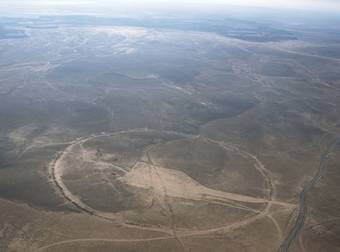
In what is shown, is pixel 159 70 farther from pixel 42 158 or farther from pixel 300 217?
pixel 300 217

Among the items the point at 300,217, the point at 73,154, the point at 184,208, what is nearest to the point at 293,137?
the point at 300,217

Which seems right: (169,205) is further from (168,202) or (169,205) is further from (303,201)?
(303,201)

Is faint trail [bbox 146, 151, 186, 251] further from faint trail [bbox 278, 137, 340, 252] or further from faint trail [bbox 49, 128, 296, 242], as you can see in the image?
faint trail [bbox 278, 137, 340, 252]

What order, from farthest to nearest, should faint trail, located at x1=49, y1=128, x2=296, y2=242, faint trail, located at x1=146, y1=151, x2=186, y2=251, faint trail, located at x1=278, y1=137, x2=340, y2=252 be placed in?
faint trail, located at x1=49, y1=128, x2=296, y2=242
faint trail, located at x1=278, y1=137, x2=340, y2=252
faint trail, located at x1=146, y1=151, x2=186, y2=251

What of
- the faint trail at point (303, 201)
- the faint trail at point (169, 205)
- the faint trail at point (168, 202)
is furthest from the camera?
the faint trail at point (168, 202)

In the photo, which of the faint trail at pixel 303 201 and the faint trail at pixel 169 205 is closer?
the faint trail at pixel 169 205

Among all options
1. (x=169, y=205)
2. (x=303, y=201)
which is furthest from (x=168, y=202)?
(x=303, y=201)

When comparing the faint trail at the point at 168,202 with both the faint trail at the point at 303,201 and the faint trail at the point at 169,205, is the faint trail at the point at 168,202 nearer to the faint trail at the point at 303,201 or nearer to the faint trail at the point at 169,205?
the faint trail at the point at 169,205

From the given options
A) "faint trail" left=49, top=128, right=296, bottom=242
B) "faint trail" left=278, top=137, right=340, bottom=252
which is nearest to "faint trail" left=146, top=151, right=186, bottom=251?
"faint trail" left=49, top=128, right=296, bottom=242

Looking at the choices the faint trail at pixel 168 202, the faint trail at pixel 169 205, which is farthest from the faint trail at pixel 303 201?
the faint trail at pixel 169 205
